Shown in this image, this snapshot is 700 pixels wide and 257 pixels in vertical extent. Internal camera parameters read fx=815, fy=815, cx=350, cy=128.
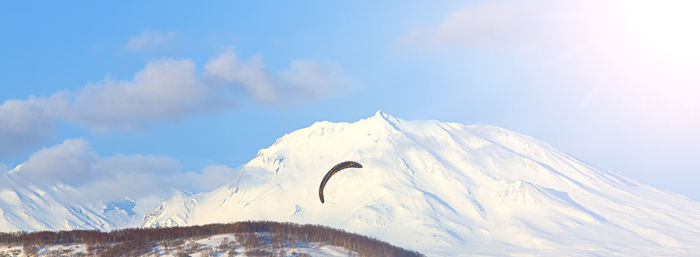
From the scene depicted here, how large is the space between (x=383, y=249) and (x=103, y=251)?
57587mm

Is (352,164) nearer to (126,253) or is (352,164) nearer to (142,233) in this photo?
(126,253)

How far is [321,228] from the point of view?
160 m

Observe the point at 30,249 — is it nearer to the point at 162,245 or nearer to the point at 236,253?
the point at 162,245

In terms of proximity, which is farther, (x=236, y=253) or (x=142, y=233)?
(x=142, y=233)

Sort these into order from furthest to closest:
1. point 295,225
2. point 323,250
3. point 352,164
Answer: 1. point 295,225
2. point 323,250
3. point 352,164

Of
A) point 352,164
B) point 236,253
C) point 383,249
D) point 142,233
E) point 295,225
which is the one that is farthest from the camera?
point 383,249

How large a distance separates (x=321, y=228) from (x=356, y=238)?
720cm

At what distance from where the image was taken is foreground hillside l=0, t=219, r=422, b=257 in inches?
4857

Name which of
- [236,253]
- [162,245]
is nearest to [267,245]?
[236,253]

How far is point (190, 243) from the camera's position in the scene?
125125 mm

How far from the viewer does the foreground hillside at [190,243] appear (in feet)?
405

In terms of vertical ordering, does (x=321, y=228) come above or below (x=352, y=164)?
above

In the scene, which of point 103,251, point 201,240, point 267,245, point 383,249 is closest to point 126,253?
point 103,251

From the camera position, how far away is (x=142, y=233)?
454 ft
